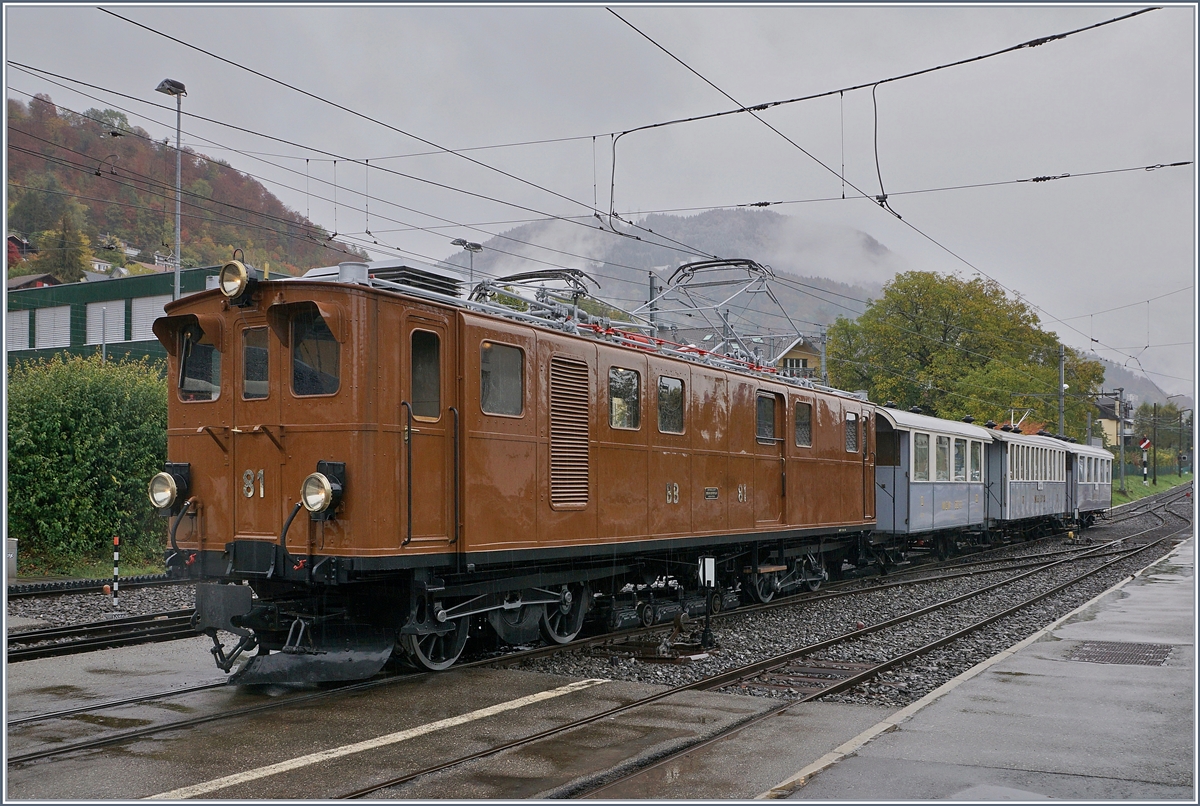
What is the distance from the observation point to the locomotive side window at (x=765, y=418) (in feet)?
48.3

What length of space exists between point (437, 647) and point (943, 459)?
56.1 feet

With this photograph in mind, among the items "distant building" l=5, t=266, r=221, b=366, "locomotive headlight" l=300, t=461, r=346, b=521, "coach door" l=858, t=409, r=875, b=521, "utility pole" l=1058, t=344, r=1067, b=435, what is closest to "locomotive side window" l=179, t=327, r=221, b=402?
"locomotive headlight" l=300, t=461, r=346, b=521

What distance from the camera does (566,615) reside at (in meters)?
11.6

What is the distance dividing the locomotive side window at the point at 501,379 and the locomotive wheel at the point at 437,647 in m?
2.08

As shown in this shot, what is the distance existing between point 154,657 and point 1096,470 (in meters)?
39.7

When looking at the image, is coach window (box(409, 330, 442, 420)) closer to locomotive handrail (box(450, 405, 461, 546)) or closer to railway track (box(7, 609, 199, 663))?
locomotive handrail (box(450, 405, 461, 546))

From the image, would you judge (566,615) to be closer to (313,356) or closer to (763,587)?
(313,356)

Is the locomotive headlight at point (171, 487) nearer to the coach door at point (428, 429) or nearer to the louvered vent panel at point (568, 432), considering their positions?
the coach door at point (428, 429)

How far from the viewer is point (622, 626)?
12.4 meters

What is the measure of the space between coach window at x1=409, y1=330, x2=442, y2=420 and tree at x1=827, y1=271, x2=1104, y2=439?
48.9 metres

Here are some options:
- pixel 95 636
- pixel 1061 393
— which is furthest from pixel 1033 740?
pixel 1061 393

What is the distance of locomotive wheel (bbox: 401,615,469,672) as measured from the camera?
9500 millimetres

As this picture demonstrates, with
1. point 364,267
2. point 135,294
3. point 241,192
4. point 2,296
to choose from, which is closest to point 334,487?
point 364,267

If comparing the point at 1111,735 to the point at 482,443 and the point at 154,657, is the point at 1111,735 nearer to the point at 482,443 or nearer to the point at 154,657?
the point at 482,443
